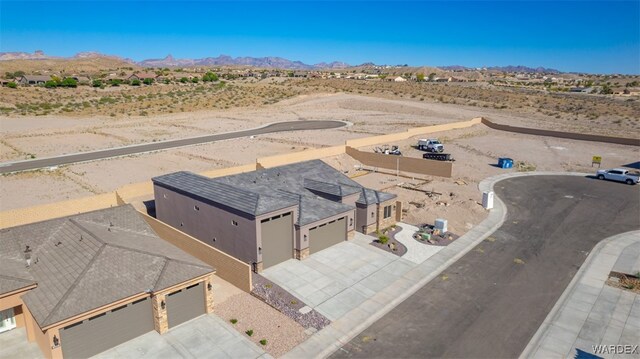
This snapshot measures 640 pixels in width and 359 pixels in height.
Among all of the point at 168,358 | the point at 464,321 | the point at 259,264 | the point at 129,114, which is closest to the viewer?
the point at 168,358

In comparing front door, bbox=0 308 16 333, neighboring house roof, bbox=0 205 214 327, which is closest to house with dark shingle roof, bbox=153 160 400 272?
neighboring house roof, bbox=0 205 214 327

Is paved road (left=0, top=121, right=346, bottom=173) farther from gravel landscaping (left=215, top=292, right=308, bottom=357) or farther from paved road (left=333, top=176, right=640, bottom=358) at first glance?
paved road (left=333, top=176, right=640, bottom=358)

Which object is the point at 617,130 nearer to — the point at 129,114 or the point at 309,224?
the point at 309,224

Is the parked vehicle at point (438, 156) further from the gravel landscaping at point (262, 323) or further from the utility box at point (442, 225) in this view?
the gravel landscaping at point (262, 323)

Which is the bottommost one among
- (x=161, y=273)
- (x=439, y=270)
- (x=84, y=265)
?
(x=439, y=270)

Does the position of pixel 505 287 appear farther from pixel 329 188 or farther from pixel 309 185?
pixel 309 185

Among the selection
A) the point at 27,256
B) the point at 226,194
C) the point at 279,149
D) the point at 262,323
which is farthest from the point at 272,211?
the point at 279,149

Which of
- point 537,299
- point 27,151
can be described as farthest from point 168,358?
point 27,151
